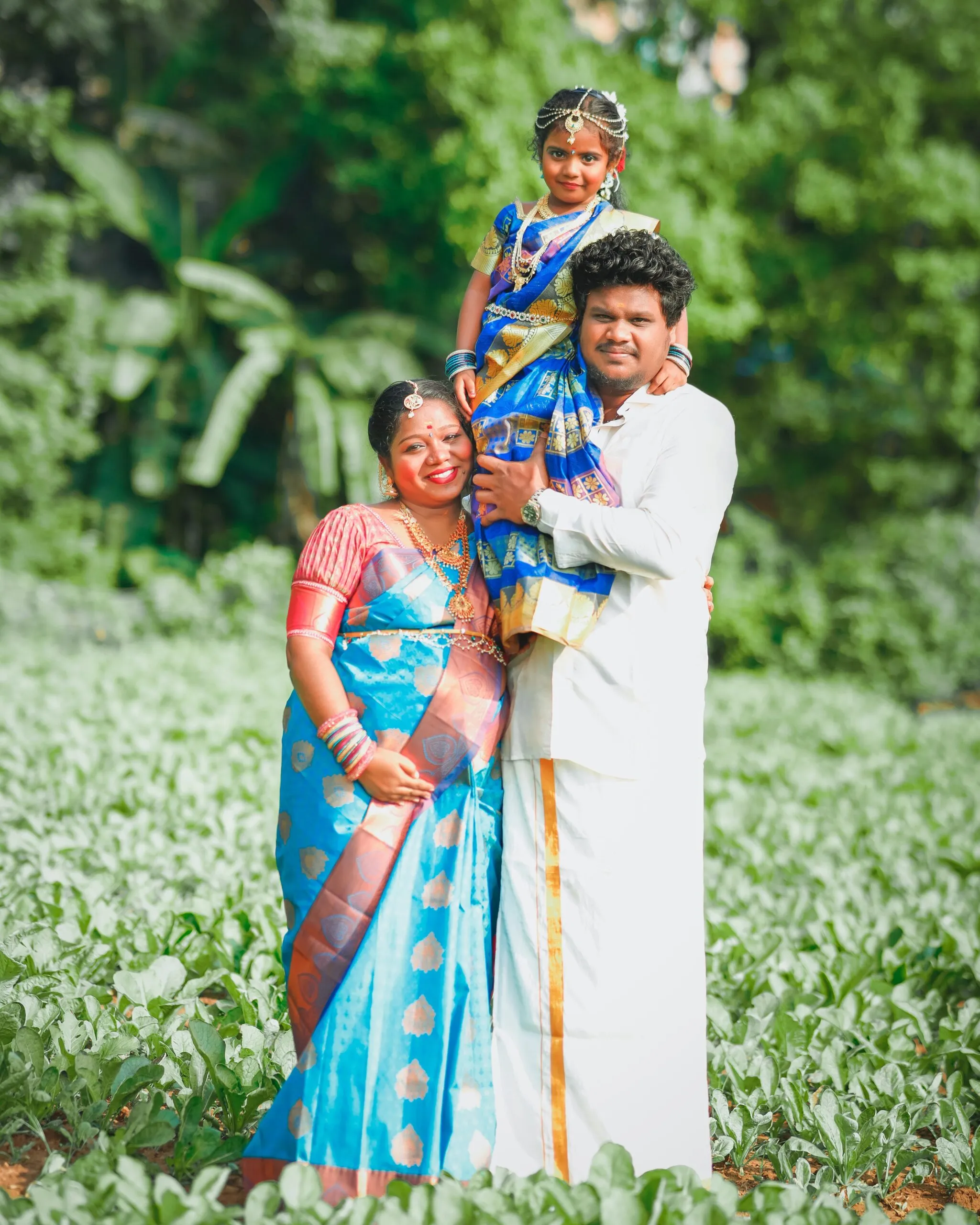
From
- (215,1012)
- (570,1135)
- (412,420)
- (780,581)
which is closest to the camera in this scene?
(570,1135)

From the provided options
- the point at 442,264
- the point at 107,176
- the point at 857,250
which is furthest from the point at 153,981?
the point at 857,250

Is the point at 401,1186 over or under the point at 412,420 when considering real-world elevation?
under

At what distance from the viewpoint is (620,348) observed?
2.55 meters

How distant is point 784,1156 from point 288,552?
1140 centimetres

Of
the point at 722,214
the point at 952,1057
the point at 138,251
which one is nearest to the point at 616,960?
the point at 952,1057

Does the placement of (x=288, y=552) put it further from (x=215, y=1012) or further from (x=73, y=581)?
(x=215, y=1012)

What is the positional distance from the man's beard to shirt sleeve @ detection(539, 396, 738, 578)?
114 mm

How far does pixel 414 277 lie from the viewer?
49.9ft

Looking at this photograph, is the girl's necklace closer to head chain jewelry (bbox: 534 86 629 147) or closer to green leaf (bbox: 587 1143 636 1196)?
head chain jewelry (bbox: 534 86 629 147)

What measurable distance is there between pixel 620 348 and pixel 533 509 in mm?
389

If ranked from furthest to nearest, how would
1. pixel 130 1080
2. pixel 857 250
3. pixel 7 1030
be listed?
pixel 857 250 < pixel 7 1030 < pixel 130 1080

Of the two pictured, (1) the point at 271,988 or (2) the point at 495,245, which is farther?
(1) the point at 271,988

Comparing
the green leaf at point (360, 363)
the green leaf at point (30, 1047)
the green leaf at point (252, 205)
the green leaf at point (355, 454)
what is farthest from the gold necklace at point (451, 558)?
the green leaf at point (252, 205)

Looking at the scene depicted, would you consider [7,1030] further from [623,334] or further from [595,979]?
[623,334]
